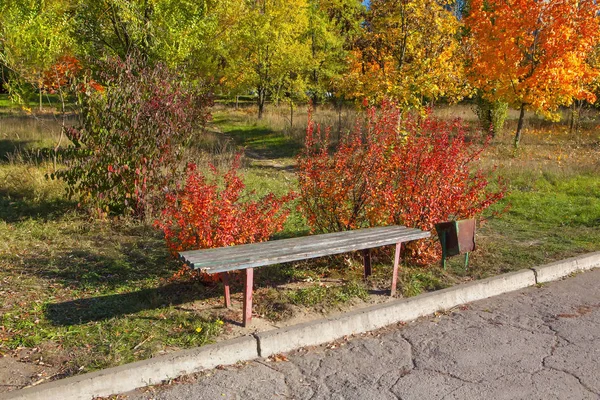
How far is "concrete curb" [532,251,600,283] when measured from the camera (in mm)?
6520

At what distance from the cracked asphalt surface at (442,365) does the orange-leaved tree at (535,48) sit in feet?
42.6

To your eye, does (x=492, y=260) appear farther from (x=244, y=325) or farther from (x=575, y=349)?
(x=244, y=325)

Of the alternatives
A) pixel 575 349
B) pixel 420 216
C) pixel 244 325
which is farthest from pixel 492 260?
pixel 244 325

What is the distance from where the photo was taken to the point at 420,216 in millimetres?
6492

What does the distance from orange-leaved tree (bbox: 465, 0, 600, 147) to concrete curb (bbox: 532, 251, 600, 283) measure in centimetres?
1065

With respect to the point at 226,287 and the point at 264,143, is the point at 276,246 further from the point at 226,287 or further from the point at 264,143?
the point at 264,143

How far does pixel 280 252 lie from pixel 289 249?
0.17 m

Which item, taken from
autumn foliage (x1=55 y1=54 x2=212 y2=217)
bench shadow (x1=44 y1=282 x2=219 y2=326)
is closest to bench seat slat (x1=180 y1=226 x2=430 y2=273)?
→ bench shadow (x1=44 y1=282 x2=219 y2=326)

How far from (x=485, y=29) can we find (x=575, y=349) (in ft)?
49.0

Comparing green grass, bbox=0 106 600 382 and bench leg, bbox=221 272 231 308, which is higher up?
bench leg, bbox=221 272 231 308

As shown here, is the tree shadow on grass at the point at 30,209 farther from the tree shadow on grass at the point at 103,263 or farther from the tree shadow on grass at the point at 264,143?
the tree shadow on grass at the point at 264,143

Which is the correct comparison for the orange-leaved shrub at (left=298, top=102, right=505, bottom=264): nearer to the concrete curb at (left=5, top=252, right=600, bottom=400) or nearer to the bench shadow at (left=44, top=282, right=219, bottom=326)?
the concrete curb at (left=5, top=252, right=600, bottom=400)

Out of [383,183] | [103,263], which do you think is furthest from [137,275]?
[383,183]

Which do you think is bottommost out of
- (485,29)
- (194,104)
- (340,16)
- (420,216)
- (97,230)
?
(97,230)
